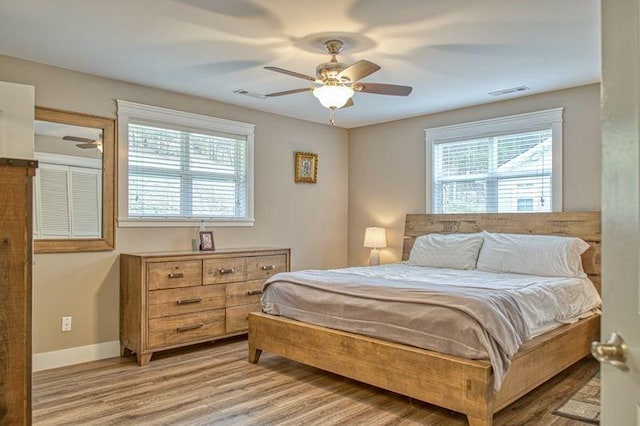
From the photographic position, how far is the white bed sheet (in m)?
3.03

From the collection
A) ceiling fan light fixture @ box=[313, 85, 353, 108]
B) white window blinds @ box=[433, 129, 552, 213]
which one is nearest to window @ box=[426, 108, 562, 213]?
white window blinds @ box=[433, 129, 552, 213]

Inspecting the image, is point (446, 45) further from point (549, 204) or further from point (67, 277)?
point (67, 277)

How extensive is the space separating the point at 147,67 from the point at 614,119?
3.67m

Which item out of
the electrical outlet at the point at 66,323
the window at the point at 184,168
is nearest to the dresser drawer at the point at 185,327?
the electrical outlet at the point at 66,323

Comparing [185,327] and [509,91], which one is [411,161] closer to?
[509,91]

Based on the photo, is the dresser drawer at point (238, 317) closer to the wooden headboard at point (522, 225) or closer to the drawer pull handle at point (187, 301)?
the drawer pull handle at point (187, 301)

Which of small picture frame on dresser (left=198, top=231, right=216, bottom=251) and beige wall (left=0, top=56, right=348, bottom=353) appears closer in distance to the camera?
beige wall (left=0, top=56, right=348, bottom=353)

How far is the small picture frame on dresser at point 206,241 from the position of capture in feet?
14.7

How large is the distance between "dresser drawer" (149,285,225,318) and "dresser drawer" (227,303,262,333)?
14 cm

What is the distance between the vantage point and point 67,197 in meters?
3.88

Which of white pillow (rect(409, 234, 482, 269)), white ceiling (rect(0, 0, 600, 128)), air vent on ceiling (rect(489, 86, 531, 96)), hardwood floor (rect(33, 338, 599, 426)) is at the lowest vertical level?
hardwood floor (rect(33, 338, 599, 426))

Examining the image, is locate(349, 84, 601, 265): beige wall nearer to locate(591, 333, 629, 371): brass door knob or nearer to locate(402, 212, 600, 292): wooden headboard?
locate(402, 212, 600, 292): wooden headboard

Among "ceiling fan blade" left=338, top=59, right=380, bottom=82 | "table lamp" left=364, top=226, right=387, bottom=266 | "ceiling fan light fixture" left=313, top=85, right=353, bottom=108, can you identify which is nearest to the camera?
"ceiling fan blade" left=338, top=59, right=380, bottom=82

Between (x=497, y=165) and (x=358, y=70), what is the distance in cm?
262
